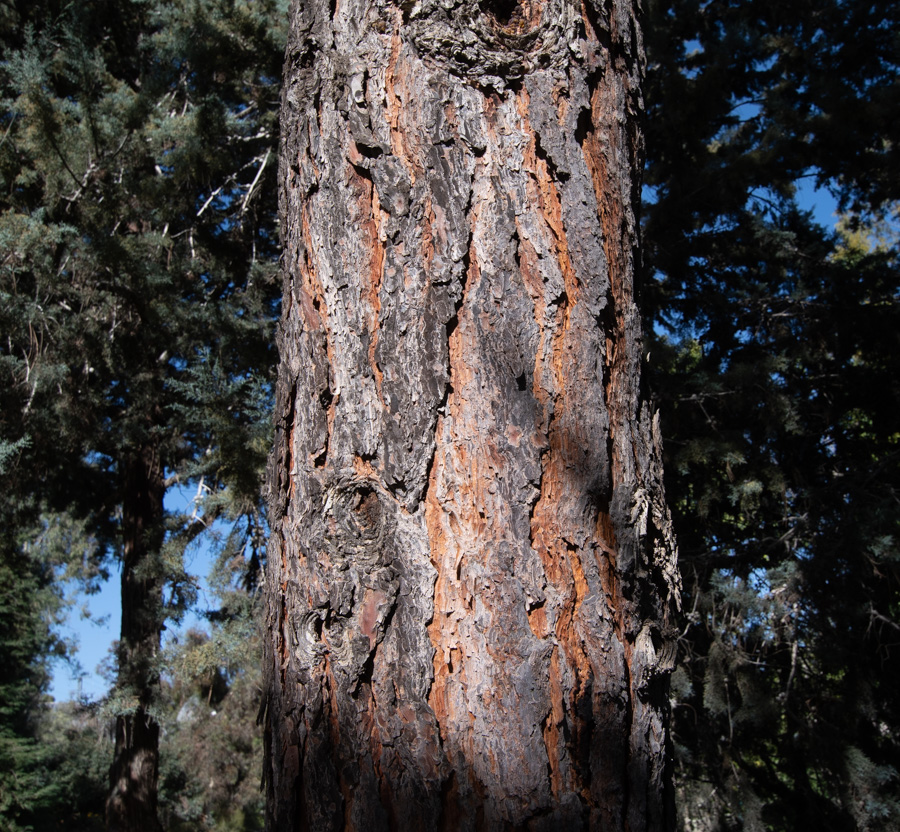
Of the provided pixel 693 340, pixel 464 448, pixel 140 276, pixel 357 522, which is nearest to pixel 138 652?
pixel 140 276

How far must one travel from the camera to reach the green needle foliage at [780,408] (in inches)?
207

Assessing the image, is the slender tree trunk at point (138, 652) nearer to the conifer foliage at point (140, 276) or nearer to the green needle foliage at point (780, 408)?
the conifer foliage at point (140, 276)

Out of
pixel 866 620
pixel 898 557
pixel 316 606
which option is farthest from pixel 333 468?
pixel 866 620

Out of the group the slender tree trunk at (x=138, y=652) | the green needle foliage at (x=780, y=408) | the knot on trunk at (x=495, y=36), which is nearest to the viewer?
the knot on trunk at (x=495, y=36)

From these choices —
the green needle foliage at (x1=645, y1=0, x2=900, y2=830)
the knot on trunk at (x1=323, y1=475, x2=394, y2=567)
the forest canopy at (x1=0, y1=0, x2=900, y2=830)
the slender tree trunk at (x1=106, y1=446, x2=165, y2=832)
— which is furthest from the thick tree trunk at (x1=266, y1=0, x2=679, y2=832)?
the slender tree trunk at (x1=106, y1=446, x2=165, y2=832)

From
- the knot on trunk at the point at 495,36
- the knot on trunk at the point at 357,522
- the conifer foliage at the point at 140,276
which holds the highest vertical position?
the conifer foliage at the point at 140,276

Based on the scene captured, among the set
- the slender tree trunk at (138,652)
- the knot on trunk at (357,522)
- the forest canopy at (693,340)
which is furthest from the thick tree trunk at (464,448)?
the slender tree trunk at (138,652)

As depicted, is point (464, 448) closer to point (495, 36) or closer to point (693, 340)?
point (495, 36)

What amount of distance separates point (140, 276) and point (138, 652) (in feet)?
11.1

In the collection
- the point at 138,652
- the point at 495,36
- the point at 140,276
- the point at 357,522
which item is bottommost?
the point at 357,522

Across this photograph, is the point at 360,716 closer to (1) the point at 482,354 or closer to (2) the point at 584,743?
(2) the point at 584,743

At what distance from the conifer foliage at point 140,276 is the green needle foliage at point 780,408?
3596 mm

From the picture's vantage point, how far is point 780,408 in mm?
5539

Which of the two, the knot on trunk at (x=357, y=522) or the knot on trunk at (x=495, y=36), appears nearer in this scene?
the knot on trunk at (x=357, y=522)
